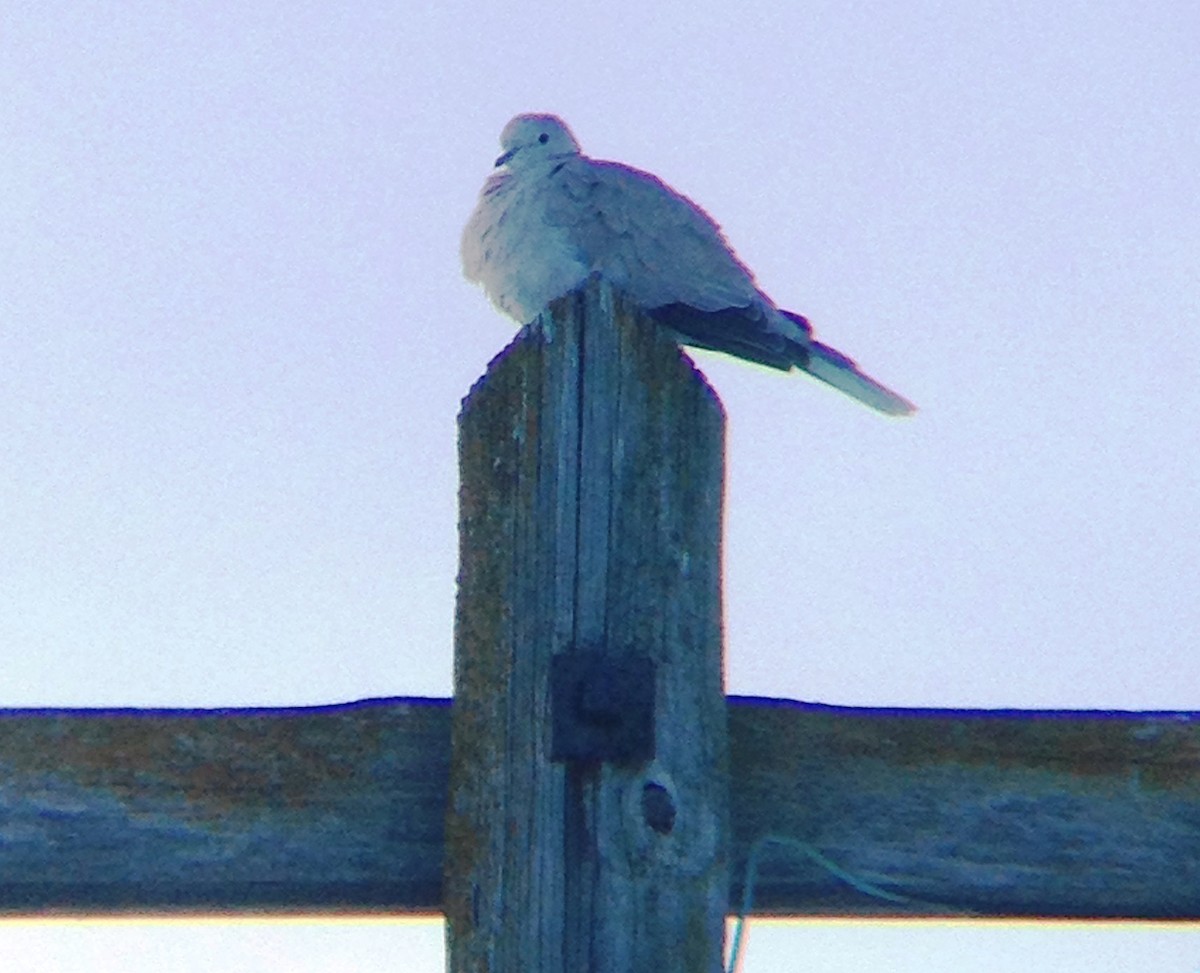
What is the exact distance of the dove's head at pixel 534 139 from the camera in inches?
293

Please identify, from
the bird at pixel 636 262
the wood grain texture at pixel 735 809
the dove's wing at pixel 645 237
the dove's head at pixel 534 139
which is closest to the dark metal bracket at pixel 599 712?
the wood grain texture at pixel 735 809

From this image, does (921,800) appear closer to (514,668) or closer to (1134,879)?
(1134,879)

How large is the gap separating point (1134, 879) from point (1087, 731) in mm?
145

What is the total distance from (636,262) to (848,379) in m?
0.69

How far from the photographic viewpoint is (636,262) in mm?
6109

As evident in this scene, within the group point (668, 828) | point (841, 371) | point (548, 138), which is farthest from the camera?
point (548, 138)

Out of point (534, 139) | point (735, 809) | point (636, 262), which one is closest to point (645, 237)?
point (636, 262)

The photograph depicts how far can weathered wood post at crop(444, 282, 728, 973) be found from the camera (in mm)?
1861

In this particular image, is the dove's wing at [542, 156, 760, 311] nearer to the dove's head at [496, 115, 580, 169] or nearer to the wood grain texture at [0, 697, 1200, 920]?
the dove's head at [496, 115, 580, 169]

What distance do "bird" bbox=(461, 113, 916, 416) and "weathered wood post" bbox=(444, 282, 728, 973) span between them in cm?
355

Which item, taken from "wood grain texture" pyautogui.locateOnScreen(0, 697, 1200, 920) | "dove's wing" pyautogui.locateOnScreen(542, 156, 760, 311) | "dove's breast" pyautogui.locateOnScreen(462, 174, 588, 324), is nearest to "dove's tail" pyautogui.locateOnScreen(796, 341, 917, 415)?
"dove's wing" pyautogui.locateOnScreen(542, 156, 760, 311)

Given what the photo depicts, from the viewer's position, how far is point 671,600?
76.4 inches

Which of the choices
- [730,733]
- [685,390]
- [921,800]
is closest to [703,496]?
[685,390]

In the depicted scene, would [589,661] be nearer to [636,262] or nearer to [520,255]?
[520,255]
